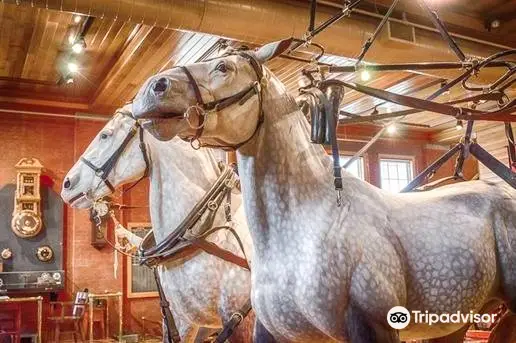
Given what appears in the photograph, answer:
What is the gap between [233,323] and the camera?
2611 mm

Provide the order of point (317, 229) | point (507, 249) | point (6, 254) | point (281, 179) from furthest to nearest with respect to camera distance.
Result: point (6, 254)
point (507, 249)
point (281, 179)
point (317, 229)

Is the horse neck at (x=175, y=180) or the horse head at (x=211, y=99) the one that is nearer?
the horse head at (x=211, y=99)

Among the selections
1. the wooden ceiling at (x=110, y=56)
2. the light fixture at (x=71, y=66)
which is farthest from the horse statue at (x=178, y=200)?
the light fixture at (x=71, y=66)

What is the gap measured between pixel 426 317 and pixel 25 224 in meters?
8.97

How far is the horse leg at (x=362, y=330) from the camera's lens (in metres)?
1.51

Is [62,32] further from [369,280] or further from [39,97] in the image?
[369,280]

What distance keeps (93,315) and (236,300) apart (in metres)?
7.32

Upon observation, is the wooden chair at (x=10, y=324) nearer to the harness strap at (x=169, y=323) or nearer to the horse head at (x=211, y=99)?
the harness strap at (x=169, y=323)

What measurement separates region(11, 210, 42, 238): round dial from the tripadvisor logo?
890cm

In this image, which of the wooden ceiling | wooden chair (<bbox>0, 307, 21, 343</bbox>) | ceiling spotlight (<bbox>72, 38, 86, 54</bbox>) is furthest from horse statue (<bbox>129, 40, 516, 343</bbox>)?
wooden chair (<bbox>0, 307, 21, 343</bbox>)

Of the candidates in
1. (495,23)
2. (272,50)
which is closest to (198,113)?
(272,50)

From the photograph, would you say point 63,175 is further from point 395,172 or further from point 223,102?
point 223,102

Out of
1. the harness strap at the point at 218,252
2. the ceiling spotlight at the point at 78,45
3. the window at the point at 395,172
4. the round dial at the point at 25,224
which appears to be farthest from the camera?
the window at the point at 395,172

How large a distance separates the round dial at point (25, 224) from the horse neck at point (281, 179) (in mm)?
8564
